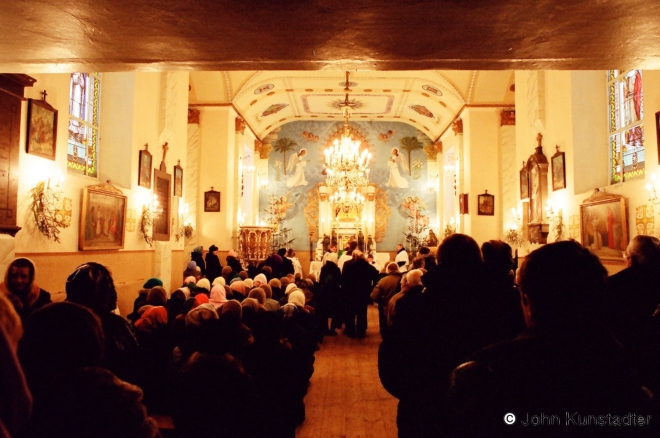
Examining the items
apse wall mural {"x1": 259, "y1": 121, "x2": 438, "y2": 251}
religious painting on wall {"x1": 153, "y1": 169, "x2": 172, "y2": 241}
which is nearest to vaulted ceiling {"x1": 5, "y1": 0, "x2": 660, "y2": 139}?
religious painting on wall {"x1": 153, "y1": 169, "x2": 172, "y2": 241}

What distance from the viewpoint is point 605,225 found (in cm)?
934

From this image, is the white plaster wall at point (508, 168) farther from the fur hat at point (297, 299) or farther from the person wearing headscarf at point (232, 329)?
the person wearing headscarf at point (232, 329)

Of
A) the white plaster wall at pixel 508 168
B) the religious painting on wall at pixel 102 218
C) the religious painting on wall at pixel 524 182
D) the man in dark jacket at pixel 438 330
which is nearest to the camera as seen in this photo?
the man in dark jacket at pixel 438 330

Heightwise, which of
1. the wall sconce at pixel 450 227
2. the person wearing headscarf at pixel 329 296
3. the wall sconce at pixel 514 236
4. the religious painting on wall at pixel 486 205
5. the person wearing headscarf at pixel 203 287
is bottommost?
the person wearing headscarf at pixel 329 296

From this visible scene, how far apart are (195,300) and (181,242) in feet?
31.7

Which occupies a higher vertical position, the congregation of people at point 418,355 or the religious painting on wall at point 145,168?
the religious painting on wall at point 145,168

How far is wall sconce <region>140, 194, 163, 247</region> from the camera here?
38.0ft

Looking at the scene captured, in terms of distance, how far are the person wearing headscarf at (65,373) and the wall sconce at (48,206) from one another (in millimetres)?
6727

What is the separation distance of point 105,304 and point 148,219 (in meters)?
9.10

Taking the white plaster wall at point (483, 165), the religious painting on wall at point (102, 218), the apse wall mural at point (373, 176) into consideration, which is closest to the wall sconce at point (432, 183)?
the apse wall mural at point (373, 176)

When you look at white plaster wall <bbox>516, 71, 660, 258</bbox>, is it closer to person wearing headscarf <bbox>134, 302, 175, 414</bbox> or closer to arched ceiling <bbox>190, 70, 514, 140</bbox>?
arched ceiling <bbox>190, 70, 514, 140</bbox>

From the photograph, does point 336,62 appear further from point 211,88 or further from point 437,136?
point 437,136

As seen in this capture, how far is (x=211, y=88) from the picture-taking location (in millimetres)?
17297

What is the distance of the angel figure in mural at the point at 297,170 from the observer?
24.7 m
